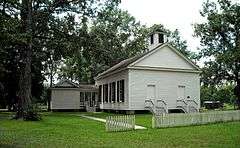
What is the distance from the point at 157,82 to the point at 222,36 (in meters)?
13.0

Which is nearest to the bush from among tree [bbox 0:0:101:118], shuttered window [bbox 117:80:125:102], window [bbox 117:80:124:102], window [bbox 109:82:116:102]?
tree [bbox 0:0:101:118]

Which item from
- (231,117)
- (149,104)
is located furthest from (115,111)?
(231,117)

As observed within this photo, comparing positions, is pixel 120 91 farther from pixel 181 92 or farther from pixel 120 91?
pixel 181 92

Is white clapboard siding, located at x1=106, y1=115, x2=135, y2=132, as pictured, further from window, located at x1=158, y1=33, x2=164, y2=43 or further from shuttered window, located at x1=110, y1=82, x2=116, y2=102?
window, located at x1=158, y1=33, x2=164, y2=43

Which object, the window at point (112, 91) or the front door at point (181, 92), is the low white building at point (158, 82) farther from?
the window at point (112, 91)

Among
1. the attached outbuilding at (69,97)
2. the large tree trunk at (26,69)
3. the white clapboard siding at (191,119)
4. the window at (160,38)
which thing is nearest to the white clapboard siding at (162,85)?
the window at (160,38)

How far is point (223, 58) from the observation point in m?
42.6

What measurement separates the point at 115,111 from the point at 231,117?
16528 mm

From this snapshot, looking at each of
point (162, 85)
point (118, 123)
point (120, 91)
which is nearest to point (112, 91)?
point (120, 91)

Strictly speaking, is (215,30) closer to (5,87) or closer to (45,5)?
(45,5)

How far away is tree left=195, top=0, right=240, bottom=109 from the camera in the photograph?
44.2 m

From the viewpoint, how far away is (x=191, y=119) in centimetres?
2330

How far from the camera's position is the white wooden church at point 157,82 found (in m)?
36.6

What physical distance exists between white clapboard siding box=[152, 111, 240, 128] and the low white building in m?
11.5
